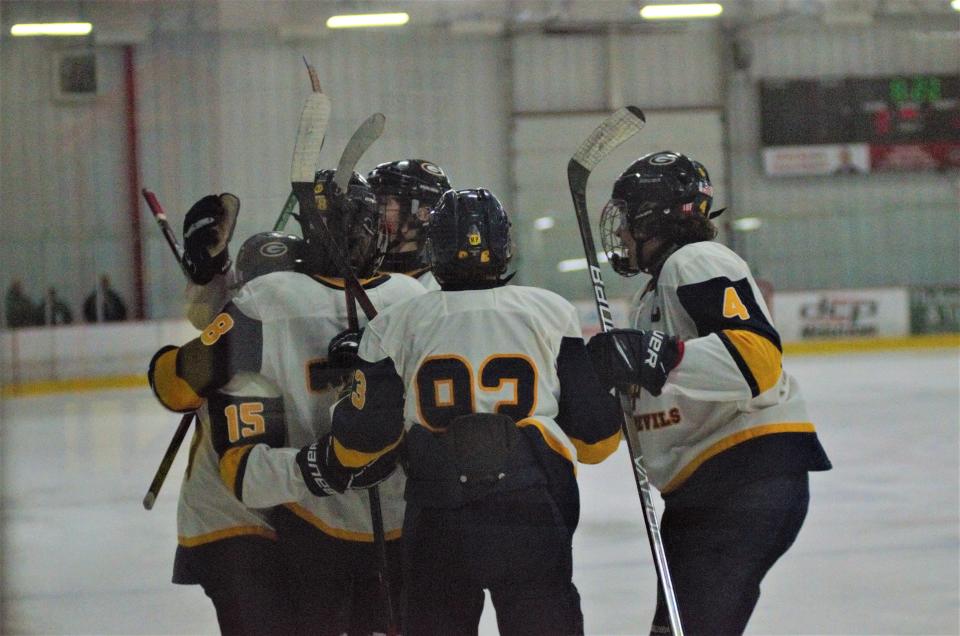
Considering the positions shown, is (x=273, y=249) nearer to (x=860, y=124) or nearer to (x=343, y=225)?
(x=343, y=225)

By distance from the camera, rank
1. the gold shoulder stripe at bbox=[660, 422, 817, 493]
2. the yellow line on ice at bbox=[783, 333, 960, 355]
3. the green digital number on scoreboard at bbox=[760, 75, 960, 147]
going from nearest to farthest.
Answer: the gold shoulder stripe at bbox=[660, 422, 817, 493]
the green digital number on scoreboard at bbox=[760, 75, 960, 147]
the yellow line on ice at bbox=[783, 333, 960, 355]

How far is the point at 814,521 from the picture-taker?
10.9 ft

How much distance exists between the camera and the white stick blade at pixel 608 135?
1774 mm

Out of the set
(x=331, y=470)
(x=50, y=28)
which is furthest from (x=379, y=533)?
(x=50, y=28)

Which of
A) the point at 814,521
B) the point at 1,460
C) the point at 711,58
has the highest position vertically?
the point at 711,58

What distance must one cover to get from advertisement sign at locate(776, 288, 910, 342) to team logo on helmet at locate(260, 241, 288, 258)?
2.45 ft

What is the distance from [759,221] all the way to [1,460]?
3.97 feet

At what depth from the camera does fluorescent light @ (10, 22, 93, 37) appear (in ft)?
5.71

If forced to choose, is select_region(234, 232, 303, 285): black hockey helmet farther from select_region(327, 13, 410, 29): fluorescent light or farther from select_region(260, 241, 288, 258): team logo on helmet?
select_region(327, 13, 410, 29): fluorescent light

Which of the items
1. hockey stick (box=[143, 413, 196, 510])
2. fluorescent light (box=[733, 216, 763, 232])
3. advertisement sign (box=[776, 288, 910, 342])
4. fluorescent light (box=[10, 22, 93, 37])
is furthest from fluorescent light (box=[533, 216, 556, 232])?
fluorescent light (box=[10, 22, 93, 37])

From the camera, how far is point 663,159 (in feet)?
5.85

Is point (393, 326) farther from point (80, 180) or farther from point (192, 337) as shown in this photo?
point (80, 180)

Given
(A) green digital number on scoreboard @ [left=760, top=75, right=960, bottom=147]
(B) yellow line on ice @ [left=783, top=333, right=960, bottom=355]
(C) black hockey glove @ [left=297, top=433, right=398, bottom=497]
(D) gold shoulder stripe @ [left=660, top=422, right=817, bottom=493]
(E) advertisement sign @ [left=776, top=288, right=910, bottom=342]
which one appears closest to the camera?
(C) black hockey glove @ [left=297, top=433, right=398, bottom=497]

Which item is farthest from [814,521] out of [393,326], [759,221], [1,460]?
[1,460]
